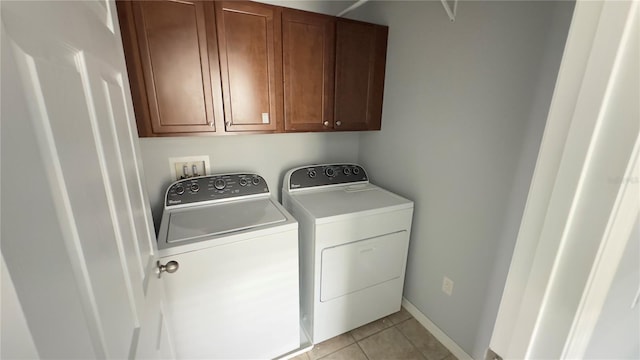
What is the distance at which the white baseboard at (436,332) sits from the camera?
165cm

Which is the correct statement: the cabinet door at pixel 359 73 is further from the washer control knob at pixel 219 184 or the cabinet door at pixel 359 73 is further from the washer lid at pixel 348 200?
the washer control knob at pixel 219 184

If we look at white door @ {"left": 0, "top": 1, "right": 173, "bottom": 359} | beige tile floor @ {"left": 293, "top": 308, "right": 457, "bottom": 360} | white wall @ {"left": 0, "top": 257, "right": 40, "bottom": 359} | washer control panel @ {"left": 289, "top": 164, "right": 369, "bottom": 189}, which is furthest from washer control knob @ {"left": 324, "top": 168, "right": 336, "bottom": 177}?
white wall @ {"left": 0, "top": 257, "right": 40, "bottom": 359}

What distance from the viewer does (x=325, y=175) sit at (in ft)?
6.78

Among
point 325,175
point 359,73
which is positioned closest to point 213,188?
point 325,175

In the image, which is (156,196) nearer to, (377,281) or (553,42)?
(377,281)

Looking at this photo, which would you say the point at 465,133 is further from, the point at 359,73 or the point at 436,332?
the point at 436,332

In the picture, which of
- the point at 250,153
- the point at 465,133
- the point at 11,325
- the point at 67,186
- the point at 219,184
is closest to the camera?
the point at 11,325

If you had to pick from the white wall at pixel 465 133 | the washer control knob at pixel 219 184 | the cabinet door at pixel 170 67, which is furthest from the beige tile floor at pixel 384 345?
the cabinet door at pixel 170 67

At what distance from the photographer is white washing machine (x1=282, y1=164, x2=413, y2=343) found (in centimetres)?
157

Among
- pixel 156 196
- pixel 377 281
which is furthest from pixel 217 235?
pixel 377 281

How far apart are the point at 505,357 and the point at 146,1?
1.91m

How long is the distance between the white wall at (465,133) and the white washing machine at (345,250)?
8.6 inches

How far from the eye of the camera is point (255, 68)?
4.96ft

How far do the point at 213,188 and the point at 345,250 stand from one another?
0.98 metres
